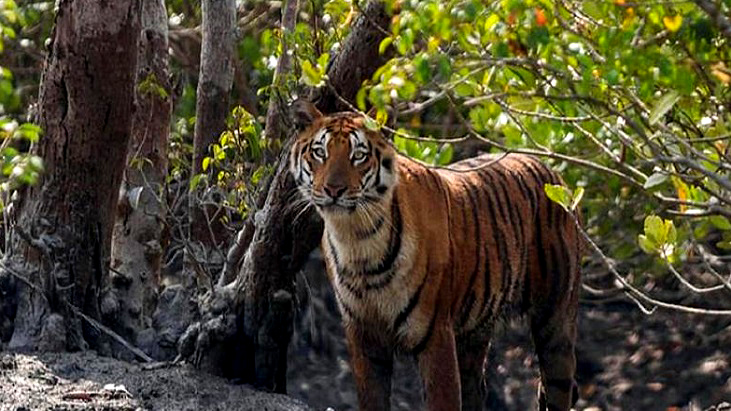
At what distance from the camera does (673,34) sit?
14.8 feet

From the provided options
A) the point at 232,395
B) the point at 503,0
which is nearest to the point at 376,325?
the point at 232,395

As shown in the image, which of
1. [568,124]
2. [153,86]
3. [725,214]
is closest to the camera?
[725,214]

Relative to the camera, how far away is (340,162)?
6.57m

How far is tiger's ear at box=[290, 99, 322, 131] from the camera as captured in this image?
670cm

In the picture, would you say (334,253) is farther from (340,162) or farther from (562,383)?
(562,383)

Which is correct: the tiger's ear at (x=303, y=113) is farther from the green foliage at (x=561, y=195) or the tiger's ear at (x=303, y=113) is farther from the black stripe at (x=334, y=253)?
the green foliage at (x=561, y=195)

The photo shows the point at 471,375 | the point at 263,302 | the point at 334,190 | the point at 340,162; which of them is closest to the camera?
the point at 334,190

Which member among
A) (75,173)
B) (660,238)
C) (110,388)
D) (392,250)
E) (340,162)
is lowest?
(110,388)

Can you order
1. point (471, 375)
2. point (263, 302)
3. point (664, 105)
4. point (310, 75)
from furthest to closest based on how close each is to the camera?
point (471, 375)
point (263, 302)
point (310, 75)
point (664, 105)

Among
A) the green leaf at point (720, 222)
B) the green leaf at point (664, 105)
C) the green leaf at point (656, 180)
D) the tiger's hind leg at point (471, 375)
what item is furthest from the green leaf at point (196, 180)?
the green leaf at point (664, 105)

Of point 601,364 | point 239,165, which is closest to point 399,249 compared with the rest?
point 239,165

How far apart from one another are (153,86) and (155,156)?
1.45ft

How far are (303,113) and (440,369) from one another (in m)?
1.18

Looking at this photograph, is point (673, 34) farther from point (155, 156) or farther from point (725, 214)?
point (155, 156)
